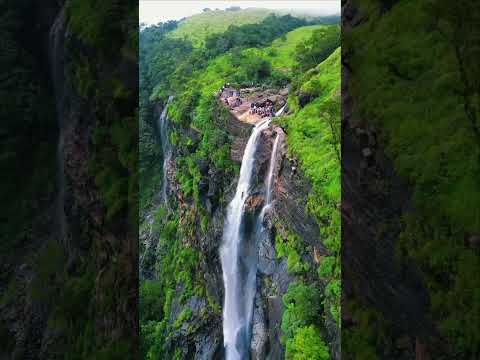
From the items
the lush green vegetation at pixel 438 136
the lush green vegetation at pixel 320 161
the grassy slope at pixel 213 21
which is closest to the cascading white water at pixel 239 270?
the lush green vegetation at pixel 320 161

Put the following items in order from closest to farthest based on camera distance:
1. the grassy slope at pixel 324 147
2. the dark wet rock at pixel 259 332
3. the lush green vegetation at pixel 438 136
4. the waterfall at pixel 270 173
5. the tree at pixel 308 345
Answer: the lush green vegetation at pixel 438 136 → the grassy slope at pixel 324 147 → the tree at pixel 308 345 → the waterfall at pixel 270 173 → the dark wet rock at pixel 259 332

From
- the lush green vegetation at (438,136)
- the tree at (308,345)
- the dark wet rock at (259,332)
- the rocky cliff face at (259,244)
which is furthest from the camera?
the dark wet rock at (259,332)

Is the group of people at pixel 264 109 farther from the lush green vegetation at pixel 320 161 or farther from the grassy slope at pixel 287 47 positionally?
the grassy slope at pixel 287 47

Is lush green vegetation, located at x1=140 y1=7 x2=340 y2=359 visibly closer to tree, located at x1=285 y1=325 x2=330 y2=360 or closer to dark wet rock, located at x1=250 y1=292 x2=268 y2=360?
tree, located at x1=285 y1=325 x2=330 y2=360

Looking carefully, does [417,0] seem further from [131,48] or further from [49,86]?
[49,86]

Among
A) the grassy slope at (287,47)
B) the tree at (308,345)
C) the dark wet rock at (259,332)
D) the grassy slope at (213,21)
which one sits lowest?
the dark wet rock at (259,332)

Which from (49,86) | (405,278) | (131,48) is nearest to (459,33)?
(405,278)

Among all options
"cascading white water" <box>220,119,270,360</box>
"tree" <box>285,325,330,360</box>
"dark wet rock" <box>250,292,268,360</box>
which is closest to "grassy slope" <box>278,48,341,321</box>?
"tree" <box>285,325,330,360</box>
